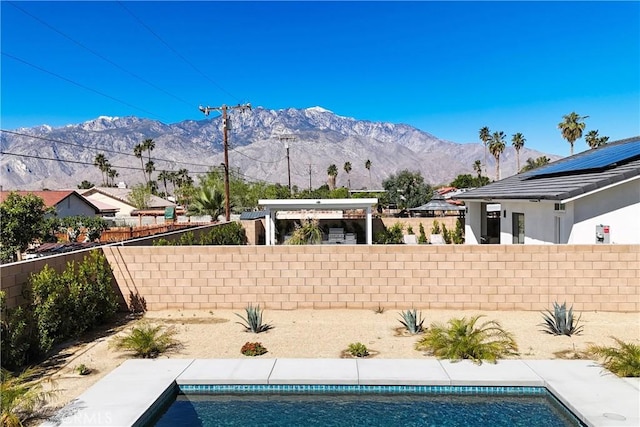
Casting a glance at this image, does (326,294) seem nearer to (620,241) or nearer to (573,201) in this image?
(573,201)

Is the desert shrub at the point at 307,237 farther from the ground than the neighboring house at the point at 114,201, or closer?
closer

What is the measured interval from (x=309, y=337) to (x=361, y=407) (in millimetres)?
3043

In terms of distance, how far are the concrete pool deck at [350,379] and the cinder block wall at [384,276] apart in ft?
11.6

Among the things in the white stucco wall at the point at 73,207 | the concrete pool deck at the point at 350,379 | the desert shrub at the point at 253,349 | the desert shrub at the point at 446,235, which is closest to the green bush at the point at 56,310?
the concrete pool deck at the point at 350,379

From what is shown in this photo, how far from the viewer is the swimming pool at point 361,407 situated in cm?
642

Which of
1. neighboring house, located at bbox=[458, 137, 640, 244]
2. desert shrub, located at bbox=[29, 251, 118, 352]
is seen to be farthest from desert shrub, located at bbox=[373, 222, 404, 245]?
desert shrub, located at bbox=[29, 251, 118, 352]

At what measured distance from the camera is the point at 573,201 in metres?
13.3

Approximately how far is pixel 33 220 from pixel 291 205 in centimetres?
1224

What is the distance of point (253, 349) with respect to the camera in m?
8.73

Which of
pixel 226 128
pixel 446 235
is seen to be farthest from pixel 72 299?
pixel 446 235

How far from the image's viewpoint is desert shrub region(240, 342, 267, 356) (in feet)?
28.4

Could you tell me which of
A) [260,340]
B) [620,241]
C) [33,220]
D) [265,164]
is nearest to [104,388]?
[260,340]

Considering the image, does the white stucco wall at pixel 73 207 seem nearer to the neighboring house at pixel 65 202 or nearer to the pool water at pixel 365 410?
the neighboring house at pixel 65 202

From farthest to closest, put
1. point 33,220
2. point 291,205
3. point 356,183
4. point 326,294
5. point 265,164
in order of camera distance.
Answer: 1. point 265,164
2. point 356,183
3. point 291,205
4. point 33,220
5. point 326,294
